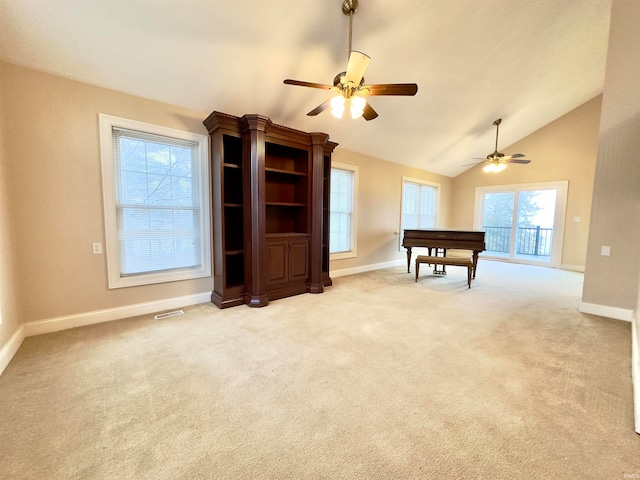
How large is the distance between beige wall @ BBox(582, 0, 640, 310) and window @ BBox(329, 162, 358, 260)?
11.5ft

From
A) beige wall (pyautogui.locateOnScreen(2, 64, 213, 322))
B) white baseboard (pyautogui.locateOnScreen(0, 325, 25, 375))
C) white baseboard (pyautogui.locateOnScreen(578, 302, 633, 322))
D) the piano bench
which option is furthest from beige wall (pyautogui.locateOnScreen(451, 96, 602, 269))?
white baseboard (pyautogui.locateOnScreen(0, 325, 25, 375))

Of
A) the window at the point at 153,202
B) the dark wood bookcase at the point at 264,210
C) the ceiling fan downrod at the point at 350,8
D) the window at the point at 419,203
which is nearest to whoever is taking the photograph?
the ceiling fan downrod at the point at 350,8

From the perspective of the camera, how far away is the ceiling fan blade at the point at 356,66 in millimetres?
2045

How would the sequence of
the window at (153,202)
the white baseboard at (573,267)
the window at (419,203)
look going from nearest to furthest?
the window at (153,202) → the white baseboard at (573,267) → the window at (419,203)

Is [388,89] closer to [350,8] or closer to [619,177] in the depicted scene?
[350,8]

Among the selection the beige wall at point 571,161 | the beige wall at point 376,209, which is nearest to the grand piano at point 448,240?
the beige wall at point 376,209

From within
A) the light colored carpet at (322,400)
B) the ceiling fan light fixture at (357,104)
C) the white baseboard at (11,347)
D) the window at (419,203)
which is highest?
the ceiling fan light fixture at (357,104)

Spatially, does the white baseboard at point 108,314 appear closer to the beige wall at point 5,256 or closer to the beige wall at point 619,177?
the beige wall at point 5,256

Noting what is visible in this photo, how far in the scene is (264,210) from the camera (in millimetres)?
3336

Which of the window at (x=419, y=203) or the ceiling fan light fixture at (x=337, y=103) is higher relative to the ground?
the ceiling fan light fixture at (x=337, y=103)

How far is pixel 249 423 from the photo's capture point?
1.47 meters

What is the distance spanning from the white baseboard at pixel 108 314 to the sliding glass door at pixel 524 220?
7.68 meters

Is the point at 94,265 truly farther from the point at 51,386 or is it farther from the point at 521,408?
the point at 521,408

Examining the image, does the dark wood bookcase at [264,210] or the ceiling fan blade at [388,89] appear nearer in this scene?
the ceiling fan blade at [388,89]
